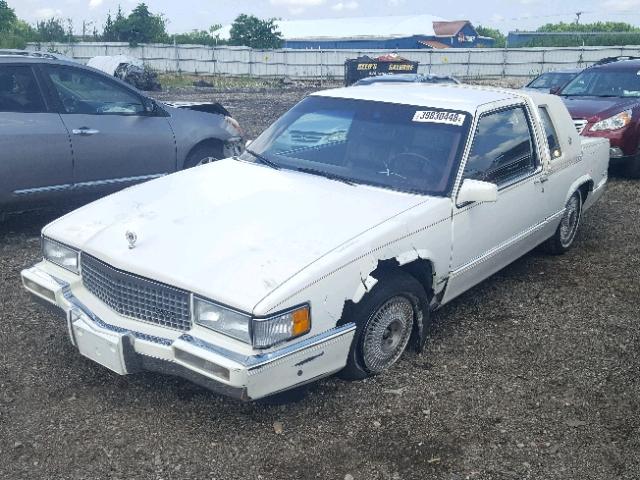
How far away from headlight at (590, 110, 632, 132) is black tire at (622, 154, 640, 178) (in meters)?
0.52

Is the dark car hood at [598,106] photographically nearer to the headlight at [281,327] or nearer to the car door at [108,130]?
the car door at [108,130]

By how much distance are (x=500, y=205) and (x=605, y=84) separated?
21.5 ft

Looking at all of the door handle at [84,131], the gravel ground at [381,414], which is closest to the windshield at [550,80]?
the gravel ground at [381,414]

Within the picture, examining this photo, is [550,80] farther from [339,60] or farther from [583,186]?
[339,60]

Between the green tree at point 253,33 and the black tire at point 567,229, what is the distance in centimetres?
3784

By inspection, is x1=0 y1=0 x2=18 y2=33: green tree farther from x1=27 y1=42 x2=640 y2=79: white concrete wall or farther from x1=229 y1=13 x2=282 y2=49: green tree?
x1=229 y1=13 x2=282 y2=49: green tree

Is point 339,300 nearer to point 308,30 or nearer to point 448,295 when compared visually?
point 448,295

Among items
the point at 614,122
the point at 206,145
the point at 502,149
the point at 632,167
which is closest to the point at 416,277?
the point at 502,149

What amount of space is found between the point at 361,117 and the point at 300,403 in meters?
2.04

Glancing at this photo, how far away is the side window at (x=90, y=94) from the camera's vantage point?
590 centimetres

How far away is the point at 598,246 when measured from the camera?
612 centimetres

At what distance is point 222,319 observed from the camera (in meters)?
2.98

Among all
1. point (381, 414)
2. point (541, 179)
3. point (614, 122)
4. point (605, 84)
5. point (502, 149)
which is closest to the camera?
point (381, 414)

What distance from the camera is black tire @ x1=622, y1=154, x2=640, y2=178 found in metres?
8.70
